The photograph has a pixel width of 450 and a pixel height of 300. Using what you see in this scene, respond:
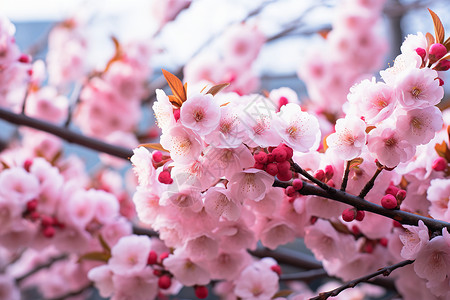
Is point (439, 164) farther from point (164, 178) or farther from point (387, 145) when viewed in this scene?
point (164, 178)

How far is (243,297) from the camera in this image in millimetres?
914

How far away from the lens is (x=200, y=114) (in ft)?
1.96

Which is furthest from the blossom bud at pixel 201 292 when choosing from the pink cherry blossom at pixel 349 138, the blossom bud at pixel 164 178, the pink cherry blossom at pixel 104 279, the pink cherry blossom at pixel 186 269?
the pink cherry blossom at pixel 349 138

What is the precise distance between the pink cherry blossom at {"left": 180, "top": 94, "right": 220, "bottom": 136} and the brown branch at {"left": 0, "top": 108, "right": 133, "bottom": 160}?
556mm

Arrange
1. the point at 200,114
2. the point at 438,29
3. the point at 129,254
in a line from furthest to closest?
1. the point at 129,254
2. the point at 438,29
3. the point at 200,114

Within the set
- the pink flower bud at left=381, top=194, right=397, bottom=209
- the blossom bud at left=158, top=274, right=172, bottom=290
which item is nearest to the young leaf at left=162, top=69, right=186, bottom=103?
the pink flower bud at left=381, top=194, right=397, bottom=209

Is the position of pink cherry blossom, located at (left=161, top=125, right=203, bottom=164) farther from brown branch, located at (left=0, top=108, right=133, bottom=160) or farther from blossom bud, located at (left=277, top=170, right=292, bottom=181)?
brown branch, located at (left=0, top=108, right=133, bottom=160)

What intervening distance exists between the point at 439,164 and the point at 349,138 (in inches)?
12.0

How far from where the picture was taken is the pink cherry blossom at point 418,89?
60 cm

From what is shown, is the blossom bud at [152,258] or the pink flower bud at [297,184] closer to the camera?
the pink flower bud at [297,184]

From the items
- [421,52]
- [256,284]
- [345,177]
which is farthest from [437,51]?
[256,284]

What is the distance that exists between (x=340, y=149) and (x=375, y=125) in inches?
2.8

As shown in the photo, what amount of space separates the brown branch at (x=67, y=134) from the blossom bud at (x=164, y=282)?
14.0 inches

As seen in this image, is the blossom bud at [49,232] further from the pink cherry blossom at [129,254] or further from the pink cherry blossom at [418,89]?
the pink cherry blossom at [418,89]
